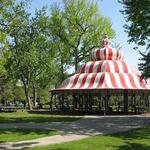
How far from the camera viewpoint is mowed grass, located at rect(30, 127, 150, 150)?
1617 cm

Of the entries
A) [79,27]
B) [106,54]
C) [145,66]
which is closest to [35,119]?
[145,66]

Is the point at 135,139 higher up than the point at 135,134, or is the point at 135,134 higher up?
the point at 135,134

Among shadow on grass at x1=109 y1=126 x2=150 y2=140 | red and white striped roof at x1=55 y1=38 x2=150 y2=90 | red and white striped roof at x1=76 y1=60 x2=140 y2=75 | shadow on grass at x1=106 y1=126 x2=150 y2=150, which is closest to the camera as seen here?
shadow on grass at x1=106 y1=126 x2=150 y2=150

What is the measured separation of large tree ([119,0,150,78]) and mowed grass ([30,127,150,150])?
769 cm

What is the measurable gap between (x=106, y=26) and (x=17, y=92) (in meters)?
29.3

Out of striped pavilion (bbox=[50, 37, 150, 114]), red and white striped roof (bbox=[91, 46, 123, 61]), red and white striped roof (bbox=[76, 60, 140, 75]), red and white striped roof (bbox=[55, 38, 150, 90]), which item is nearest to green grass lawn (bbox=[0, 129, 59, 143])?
striped pavilion (bbox=[50, 37, 150, 114])

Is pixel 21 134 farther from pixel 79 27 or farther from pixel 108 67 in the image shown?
pixel 79 27

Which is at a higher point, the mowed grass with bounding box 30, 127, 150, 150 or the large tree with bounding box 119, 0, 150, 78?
the large tree with bounding box 119, 0, 150, 78

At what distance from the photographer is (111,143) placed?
57.0ft

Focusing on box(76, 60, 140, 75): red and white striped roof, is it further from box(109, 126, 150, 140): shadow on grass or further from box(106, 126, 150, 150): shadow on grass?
box(109, 126, 150, 140): shadow on grass

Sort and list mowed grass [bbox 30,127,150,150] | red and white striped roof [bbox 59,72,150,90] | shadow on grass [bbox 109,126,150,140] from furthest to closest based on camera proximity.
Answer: red and white striped roof [bbox 59,72,150,90]
shadow on grass [bbox 109,126,150,140]
mowed grass [bbox 30,127,150,150]

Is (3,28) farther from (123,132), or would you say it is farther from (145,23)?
(123,132)

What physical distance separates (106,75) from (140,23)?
14.5 metres

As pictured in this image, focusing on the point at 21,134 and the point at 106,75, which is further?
the point at 106,75
